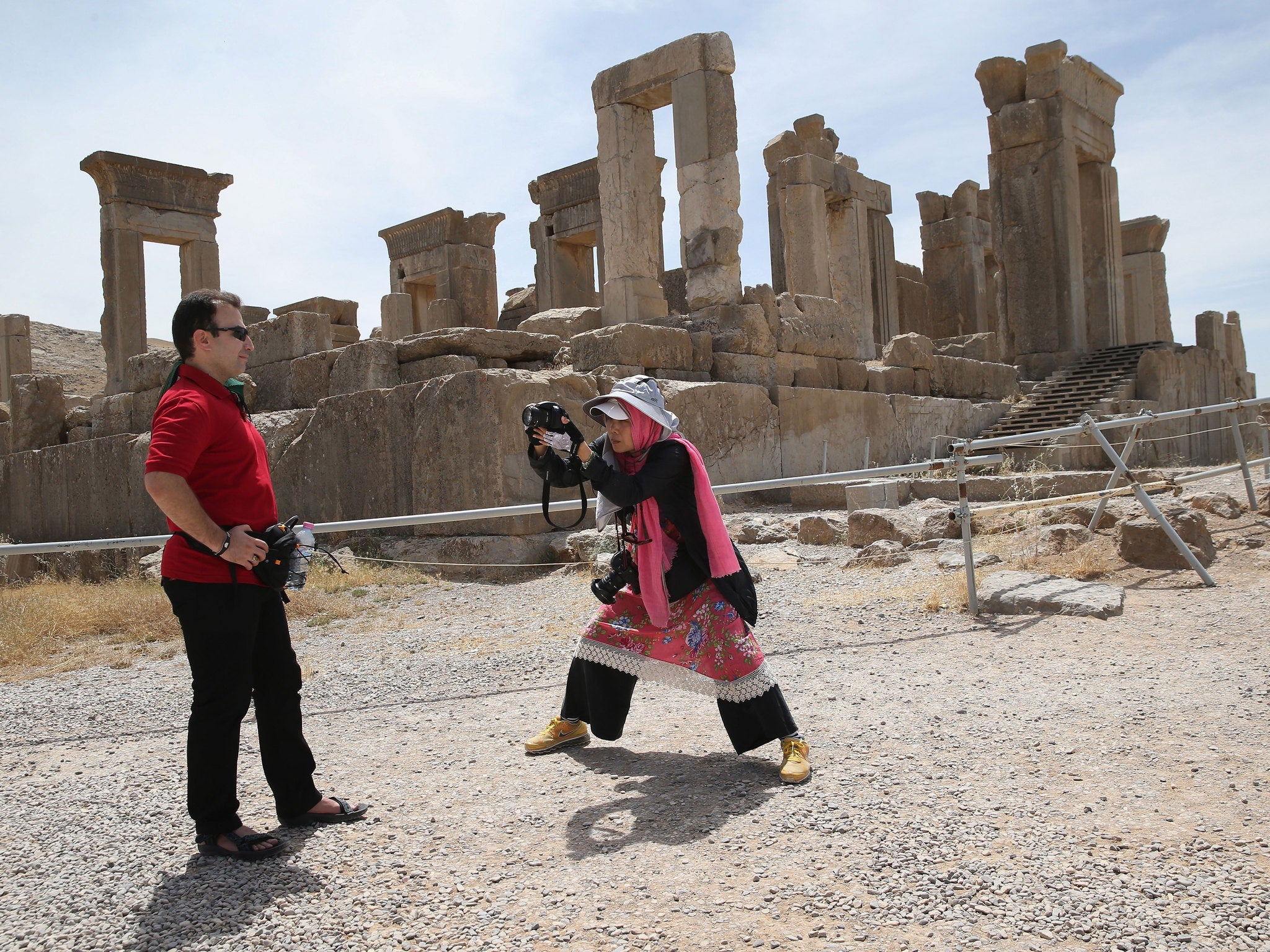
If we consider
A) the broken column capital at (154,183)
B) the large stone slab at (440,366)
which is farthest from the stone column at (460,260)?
the large stone slab at (440,366)

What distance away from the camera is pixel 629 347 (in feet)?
32.3

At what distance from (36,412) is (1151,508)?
40.7 ft

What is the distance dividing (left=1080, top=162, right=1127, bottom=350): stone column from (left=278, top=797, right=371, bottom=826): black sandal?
59.6 feet

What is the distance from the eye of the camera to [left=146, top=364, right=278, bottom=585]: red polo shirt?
2723mm

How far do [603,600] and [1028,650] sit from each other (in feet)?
7.63

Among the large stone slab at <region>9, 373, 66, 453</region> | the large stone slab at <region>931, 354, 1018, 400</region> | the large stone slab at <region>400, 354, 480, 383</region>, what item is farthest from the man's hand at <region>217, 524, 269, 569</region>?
the large stone slab at <region>931, 354, 1018, 400</region>

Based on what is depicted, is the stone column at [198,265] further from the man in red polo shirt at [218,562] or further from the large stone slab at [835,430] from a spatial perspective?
the man in red polo shirt at [218,562]

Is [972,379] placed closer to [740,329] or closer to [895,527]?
[740,329]

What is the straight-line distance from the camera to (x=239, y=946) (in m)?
2.33

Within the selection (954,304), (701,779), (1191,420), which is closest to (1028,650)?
(701,779)

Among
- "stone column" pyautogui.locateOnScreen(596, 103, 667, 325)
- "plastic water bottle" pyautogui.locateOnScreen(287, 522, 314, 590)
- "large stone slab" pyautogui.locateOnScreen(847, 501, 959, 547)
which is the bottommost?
"large stone slab" pyautogui.locateOnScreen(847, 501, 959, 547)

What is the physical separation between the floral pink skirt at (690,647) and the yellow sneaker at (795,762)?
0.19 metres

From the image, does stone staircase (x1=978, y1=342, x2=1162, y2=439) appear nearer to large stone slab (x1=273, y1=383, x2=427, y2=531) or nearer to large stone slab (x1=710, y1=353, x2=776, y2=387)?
large stone slab (x1=710, y1=353, x2=776, y2=387)

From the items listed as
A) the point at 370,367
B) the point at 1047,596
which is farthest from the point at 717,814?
the point at 370,367
